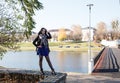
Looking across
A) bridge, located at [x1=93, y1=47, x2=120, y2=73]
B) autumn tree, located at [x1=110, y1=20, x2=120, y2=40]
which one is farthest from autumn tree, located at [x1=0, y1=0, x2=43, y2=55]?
autumn tree, located at [x1=110, y1=20, x2=120, y2=40]

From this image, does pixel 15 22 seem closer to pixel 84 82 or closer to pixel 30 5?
pixel 30 5

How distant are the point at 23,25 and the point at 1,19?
146 centimetres

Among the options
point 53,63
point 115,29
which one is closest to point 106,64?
point 53,63

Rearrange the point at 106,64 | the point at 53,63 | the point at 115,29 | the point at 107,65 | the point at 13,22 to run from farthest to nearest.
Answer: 1. the point at 115,29
2. the point at 53,63
3. the point at 106,64
4. the point at 107,65
5. the point at 13,22

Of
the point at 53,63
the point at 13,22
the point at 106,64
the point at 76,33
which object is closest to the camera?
the point at 13,22

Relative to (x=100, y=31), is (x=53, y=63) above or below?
below

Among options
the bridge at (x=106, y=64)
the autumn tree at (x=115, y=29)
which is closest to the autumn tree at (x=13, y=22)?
the bridge at (x=106, y=64)

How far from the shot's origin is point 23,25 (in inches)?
524

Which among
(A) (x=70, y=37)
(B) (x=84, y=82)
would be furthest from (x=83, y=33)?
(B) (x=84, y=82)

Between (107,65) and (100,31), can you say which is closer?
(107,65)

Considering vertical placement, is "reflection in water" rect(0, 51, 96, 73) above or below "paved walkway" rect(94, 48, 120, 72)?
below

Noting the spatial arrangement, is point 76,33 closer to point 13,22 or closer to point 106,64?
point 106,64

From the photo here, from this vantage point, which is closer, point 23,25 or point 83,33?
point 23,25

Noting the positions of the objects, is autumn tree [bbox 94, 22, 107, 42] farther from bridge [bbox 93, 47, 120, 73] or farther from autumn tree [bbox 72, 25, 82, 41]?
bridge [bbox 93, 47, 120, 73]
